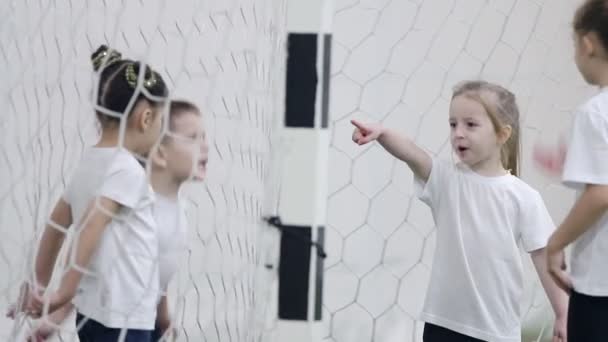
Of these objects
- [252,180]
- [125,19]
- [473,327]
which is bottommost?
[473,327]

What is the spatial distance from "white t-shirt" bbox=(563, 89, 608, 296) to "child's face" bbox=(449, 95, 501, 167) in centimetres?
14

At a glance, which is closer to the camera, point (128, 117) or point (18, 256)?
point (128, 117)

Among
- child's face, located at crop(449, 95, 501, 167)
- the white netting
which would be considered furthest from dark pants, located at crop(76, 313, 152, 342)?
child's face, located at crop(449, 95, 501, 167)

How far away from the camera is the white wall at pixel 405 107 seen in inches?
59.8

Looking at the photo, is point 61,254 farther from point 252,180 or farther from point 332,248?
point 332,248

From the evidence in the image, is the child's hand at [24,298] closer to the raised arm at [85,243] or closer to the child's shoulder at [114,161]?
the raised arm at [85,243]

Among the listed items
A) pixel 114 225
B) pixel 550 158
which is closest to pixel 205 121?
pixel 114 225

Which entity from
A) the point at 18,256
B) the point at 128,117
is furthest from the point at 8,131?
the point at 128,117

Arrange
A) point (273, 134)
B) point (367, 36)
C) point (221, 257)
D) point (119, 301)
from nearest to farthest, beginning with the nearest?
point (119, 301) → point (273, 134) → point (221, 257) → point (367, 36)

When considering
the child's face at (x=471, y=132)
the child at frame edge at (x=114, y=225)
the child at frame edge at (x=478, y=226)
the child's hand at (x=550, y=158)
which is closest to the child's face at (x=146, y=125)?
the child at frame edge at (x=114, y=225)

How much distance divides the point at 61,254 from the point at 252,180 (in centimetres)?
24

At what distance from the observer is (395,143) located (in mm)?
1187

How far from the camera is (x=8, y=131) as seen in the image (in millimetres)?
1277

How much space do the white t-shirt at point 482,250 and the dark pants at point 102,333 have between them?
338mm
